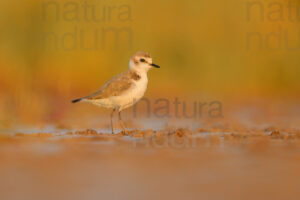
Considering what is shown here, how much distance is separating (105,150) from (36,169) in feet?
4.39

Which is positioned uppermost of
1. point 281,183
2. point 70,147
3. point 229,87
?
point 229,87

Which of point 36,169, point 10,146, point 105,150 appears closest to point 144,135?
point 105,150

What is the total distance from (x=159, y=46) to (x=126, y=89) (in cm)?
516

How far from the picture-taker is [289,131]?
851 centimetres

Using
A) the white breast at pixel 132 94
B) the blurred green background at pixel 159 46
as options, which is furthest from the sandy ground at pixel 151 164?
the blurred green background at pixel 159 46

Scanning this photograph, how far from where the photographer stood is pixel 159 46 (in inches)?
539

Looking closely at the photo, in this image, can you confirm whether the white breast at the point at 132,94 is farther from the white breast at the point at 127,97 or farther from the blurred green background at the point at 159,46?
the blurred green background at the point at 159,46

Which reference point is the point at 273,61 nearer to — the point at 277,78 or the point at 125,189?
the point at 277,78

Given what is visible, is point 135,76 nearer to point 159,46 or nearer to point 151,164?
point 151,164

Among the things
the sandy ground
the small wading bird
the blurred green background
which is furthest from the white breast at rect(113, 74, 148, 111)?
the blurred green background

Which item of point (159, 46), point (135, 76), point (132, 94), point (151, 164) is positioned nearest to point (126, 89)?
point (132, 94)

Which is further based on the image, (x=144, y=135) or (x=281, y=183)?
(x=144, y=135)

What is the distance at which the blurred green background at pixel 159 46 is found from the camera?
12.6m

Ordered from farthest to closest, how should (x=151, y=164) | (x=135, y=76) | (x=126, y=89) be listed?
(x=135, y=76), (x=126, y=89), (x=151, y=164)
